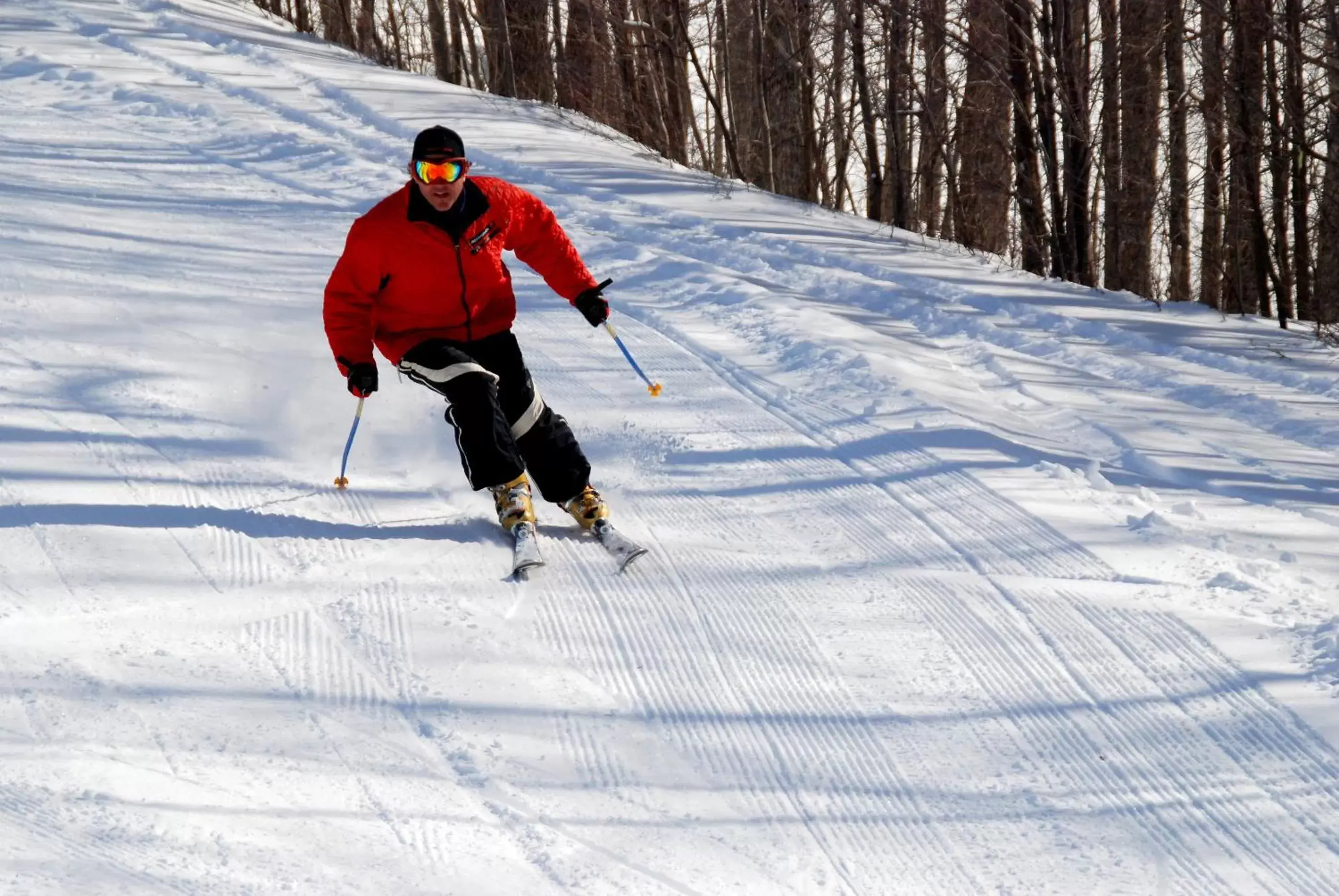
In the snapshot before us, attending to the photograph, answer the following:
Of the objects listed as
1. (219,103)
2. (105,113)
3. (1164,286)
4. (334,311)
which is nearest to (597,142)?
(219,103)

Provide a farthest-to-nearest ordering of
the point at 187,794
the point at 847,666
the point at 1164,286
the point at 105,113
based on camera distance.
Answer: the point at 1164,286
the point at 105,113
the point at 847,666
the point at 187,794

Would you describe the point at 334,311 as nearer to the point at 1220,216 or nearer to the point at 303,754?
the point at 303,754

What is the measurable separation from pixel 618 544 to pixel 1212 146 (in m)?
11.4

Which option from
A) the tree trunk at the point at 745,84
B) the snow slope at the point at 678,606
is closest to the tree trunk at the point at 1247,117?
the snow slope at the point at 678,606

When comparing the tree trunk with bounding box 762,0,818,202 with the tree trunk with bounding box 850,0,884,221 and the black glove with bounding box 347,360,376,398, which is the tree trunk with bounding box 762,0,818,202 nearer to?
the tree trunk with bounding box 850,0,884,221

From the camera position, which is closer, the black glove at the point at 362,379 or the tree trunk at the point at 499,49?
the black glove at the point at 362,379

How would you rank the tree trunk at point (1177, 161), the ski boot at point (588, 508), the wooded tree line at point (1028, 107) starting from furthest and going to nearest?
the tree trunk at point (1177, 161)
the wooded tree line at point (1028, 107)
the ski boot at point (588, 508)

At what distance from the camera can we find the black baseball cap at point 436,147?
412 cm

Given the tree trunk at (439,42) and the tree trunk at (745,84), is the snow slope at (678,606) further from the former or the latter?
the tree trunk at (439,42)

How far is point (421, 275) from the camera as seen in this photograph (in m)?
4.34

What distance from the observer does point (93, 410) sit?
5238 millimetres

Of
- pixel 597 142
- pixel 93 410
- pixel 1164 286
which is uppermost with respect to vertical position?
pixel 597 142

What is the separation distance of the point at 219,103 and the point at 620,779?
422 inches

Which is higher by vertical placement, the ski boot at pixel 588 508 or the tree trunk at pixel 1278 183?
the tree trunk at pixel 1278 183
